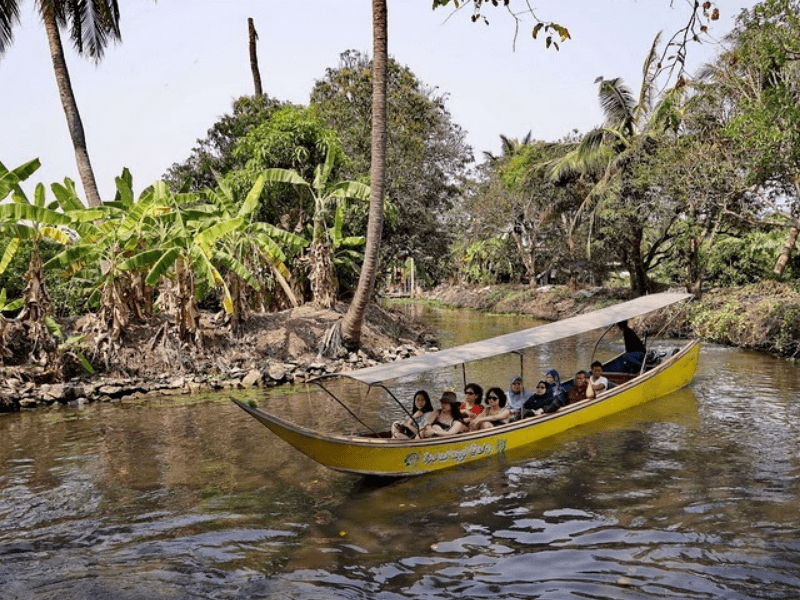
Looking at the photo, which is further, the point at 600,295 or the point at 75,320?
the point at 600,295

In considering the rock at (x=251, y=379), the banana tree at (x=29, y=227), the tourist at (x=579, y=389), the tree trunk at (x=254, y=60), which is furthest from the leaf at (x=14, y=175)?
the tree trunk at (x=254, y=60)

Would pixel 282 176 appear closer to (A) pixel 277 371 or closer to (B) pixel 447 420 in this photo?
(A) pixel 277 371

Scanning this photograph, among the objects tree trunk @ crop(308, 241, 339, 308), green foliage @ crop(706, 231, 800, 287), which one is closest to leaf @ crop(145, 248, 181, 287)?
tree trunk @ crop(308, 241, 339, 308)

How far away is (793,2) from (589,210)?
18.1m

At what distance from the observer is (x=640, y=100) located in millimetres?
30938

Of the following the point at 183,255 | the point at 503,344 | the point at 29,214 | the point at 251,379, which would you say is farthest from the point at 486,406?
the point at 29,214

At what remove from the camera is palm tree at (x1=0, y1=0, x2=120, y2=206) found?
67.1 ft

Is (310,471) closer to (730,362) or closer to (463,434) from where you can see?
(463,434)

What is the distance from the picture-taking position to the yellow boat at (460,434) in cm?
905

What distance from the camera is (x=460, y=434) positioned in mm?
10133

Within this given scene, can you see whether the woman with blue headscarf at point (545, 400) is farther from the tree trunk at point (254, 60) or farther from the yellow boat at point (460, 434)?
the tree trunk at point (254, 60)

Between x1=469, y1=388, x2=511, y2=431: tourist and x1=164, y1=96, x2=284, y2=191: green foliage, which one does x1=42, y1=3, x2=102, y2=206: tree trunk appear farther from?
x1=469, y1=388, x2=511, y2=431: tourist

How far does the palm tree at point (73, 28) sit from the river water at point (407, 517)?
939cm

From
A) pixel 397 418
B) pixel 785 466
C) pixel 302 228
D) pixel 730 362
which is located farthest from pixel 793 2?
pixel 302 228
